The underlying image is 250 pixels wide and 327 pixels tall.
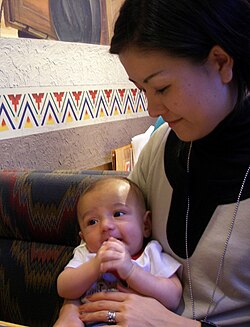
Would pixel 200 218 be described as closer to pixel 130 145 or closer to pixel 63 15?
pixel 63 15

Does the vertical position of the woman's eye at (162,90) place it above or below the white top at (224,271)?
above

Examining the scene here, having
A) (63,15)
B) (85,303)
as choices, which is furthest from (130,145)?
(85,303)

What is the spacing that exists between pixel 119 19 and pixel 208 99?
0.83ft

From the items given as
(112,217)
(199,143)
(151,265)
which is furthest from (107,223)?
(199,143)

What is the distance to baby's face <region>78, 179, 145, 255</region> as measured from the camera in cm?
105

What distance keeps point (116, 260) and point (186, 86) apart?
41cm

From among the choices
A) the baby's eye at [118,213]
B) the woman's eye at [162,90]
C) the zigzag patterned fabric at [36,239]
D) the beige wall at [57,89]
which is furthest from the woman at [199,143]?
the beige wall at [57,89]

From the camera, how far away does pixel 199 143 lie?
3.18ft

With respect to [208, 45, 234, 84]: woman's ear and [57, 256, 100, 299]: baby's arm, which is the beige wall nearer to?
[57, 256, 100, 299]: baby's arm

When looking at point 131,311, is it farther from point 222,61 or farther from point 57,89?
point 57,89

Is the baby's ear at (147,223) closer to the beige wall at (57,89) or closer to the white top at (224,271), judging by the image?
the white top at (224,271)

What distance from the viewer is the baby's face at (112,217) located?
1050 millimetres

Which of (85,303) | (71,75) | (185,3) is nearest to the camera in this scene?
(185,3)

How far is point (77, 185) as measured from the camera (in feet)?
4.71
